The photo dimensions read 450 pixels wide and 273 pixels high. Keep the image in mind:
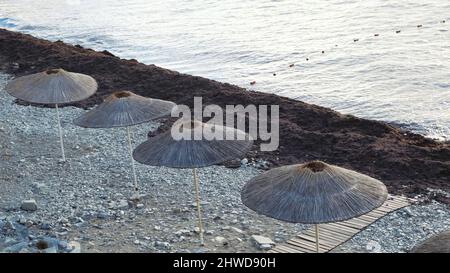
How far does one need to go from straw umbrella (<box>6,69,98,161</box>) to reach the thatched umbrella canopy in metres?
6.03

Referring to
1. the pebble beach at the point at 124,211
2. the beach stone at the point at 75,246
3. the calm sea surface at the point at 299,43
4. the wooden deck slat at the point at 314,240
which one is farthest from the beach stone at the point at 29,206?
the calm sea surface at the point at 299,43

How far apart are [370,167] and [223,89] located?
15.8ft

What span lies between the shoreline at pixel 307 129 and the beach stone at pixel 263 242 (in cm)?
228

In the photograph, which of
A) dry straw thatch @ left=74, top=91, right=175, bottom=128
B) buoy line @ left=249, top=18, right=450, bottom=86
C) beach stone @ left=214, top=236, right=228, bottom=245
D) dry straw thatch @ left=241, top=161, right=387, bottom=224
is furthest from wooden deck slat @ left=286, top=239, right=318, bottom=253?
buoy line @ left=249, top=18, right=450, bottom=86

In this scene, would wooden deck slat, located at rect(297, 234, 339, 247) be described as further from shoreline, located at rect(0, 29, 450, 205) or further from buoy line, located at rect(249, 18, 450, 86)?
buoy line, located at rect(249, 18, 450, 86)

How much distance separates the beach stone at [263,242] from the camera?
8.05 m

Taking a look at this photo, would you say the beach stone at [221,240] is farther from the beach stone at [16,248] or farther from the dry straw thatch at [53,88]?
the dry straw thatch at [53,88]

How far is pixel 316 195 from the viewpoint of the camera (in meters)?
6.45

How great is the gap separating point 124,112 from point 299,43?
12480mm

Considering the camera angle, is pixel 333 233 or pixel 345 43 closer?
pixel 333 233

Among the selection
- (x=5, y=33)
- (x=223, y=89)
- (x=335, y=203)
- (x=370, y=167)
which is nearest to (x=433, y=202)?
(x=370, y=167)

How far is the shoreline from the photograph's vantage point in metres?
10.1

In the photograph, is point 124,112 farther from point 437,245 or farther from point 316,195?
point 437,245

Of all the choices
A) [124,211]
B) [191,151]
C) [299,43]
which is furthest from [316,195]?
[299,43]
